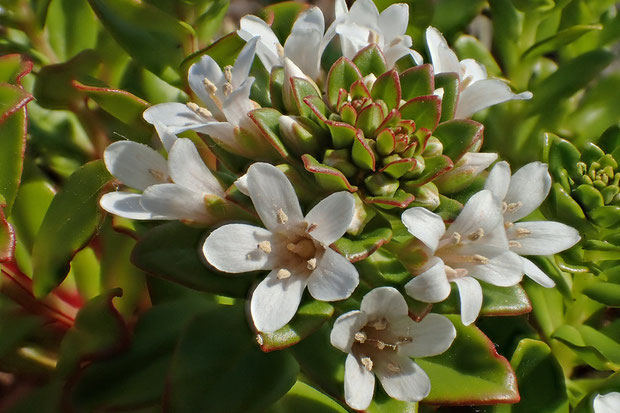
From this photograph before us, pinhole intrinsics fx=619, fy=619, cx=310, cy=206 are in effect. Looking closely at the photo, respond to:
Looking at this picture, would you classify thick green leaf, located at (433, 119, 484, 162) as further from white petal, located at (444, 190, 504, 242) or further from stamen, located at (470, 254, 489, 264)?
stamen, located at (470, 254, 489, 264)

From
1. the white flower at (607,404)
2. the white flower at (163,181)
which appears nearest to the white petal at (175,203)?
the white flower at (163,181)

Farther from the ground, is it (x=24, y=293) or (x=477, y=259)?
(x=477, y=259)

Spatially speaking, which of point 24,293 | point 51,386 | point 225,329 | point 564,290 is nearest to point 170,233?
→ point 225,329

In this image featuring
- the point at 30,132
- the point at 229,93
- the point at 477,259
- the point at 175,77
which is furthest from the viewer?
the point at 30,132

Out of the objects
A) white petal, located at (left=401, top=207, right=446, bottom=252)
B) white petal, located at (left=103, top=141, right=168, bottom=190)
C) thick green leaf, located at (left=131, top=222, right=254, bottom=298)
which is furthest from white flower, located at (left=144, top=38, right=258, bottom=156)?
white petal, located at (left=401, top=207, right=446, bottom=252)

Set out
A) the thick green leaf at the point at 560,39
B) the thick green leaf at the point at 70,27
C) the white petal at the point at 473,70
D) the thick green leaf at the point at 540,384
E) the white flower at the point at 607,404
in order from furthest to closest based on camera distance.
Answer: the thick green leaf at the point at 70,27 → the thick green leaf at the point at 560,39 → the thick green leaf at the point at 540,384 → the white petal at the point at 473,70 → the white flower at the point at 607,404

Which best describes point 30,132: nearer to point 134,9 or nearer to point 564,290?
point 134,9

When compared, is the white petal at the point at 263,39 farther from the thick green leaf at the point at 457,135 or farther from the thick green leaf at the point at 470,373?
the thick green leaf at the point at 470,373
